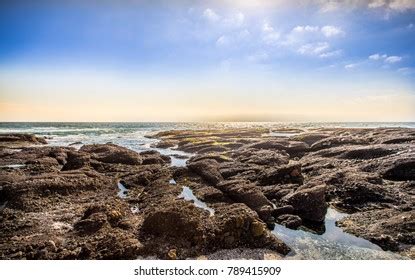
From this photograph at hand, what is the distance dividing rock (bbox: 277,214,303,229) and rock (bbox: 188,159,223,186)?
4362 millimetres

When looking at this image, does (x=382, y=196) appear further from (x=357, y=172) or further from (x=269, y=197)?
(x=269, y=197)

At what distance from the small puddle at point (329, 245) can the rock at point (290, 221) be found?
21 cm

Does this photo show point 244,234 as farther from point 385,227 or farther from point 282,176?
point 282,176

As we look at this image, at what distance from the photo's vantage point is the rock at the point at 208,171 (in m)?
14.6

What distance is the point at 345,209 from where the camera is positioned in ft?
37.6

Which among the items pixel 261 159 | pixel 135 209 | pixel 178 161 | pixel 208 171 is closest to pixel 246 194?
pixel 135 209

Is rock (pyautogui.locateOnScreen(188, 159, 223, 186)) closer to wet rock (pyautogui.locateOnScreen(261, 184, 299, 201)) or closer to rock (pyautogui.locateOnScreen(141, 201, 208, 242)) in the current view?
wet rock (pyautogui.locateOnScreen(261, 184, 299, 201))

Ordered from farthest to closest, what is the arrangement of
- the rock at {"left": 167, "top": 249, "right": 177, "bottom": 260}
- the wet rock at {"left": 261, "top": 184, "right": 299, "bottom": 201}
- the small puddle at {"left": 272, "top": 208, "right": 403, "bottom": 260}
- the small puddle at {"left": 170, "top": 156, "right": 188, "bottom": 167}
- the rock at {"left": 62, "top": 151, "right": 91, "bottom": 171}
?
the small puddle at {"left": 170, "top": 156, "right": 188, "bottom": 167} < the rock at {"left": 62, "top": 151, "right": 91, "bottom": 171} < the wet rock at {"left": 261, "top": 184, "right": 299, "bottom": 201} < the small puddle at {"left": 272, "top": 208, "right": 403, "bottom": 260} < the rock at {"left": 167, "top": 249, "right": 177, "bottom": 260}

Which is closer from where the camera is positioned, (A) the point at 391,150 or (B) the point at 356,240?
(B) the point at 356,240

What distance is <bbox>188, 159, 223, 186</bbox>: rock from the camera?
14.6 meters

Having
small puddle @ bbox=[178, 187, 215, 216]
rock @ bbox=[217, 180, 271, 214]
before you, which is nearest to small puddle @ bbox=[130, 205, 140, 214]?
small puddle @ bbox=[178, 187, 215, 216]

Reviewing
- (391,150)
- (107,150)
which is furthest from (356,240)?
(107,150)

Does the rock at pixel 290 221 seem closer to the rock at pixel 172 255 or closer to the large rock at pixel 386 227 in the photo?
the large rock at pixel 386 227
